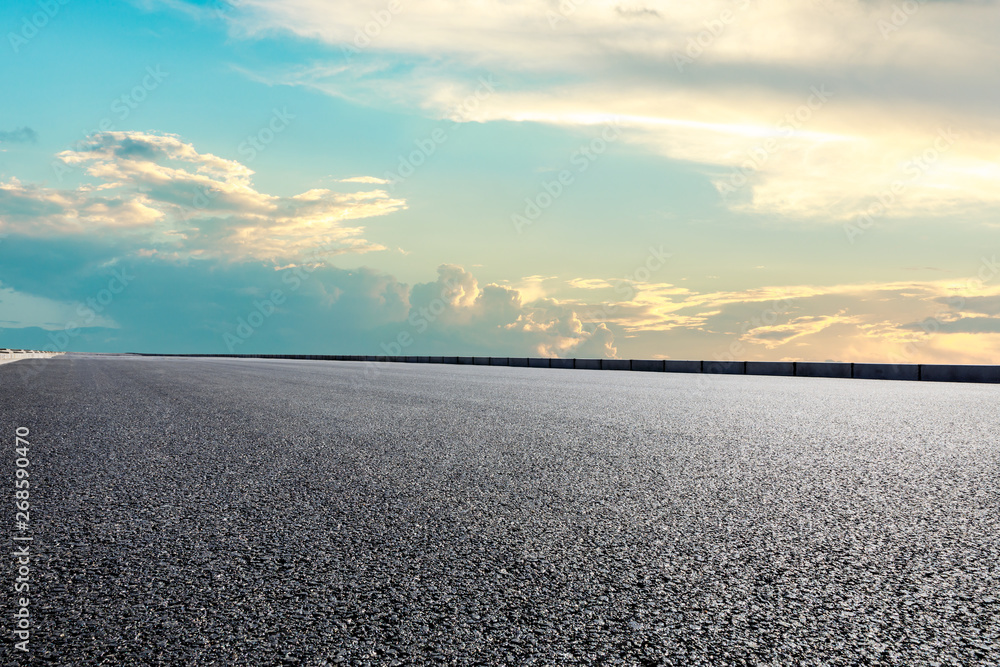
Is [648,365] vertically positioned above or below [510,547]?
above

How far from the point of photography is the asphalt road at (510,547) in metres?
2.69

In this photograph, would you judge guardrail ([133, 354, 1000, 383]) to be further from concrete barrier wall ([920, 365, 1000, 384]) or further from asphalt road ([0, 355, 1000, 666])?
asphalt road ([0, 355, 1000, 666])

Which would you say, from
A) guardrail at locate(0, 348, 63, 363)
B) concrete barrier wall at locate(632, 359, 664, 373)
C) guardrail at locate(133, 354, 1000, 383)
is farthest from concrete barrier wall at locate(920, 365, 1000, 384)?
guardrail at locate(0, 348, 63, 363)

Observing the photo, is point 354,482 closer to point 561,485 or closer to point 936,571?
point 561,485

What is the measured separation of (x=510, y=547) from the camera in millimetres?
3811

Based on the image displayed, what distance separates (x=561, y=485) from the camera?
5.38m

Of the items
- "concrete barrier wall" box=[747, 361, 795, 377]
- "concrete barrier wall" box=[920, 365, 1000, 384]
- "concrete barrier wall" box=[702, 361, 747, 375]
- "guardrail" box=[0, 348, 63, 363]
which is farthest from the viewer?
"guardrail" box=[0, 348, 63, 363]

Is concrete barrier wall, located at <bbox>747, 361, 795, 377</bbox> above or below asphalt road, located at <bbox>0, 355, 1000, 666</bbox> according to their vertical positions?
above

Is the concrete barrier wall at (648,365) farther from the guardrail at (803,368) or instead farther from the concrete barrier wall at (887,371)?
the concrete barrier wall at (887,371)

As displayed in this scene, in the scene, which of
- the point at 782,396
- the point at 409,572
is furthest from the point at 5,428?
the point at 782,396

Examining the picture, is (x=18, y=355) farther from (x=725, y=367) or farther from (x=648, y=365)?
(x=725, y=367)

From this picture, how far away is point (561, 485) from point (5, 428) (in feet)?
22.0

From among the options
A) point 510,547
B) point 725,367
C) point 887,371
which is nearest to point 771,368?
point 725,367

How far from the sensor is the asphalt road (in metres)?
2.69
